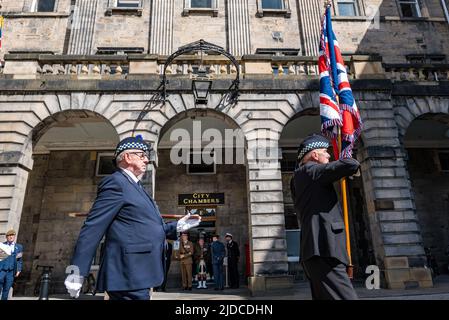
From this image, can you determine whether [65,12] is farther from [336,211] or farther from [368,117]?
[336,211]

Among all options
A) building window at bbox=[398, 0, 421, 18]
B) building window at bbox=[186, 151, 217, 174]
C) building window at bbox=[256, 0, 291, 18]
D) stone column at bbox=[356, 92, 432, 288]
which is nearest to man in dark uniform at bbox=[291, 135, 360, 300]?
stone column at bbox=[356, 92, 432, 288]

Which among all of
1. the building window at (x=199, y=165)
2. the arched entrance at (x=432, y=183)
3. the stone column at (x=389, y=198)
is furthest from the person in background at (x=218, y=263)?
the arched entrance at (x=432, y=183)

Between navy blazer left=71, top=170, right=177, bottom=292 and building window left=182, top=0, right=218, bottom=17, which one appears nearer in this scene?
navy blazer left=71, top=170, right=177, bottom=292

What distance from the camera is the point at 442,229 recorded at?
15.2 metres

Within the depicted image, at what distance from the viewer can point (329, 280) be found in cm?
331

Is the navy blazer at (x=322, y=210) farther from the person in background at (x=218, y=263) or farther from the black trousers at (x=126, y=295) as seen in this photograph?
the person in background at (x=218, y=263)

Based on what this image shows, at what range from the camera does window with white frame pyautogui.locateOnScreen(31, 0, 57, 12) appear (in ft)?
55.3

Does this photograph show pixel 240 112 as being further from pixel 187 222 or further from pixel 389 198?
pixel 187 222

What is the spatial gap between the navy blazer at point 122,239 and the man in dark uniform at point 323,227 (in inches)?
63.2

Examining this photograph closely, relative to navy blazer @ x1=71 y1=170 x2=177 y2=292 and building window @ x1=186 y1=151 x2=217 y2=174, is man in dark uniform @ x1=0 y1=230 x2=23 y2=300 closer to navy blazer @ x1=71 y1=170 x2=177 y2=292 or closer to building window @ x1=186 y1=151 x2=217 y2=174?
building window @ x1=186 y1=151 x2=217 y2=174

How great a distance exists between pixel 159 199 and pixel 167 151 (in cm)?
234

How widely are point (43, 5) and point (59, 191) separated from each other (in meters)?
A: 10.1

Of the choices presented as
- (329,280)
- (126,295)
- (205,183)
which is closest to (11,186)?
(205,183)

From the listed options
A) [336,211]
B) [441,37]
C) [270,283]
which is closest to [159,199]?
[270,283]
